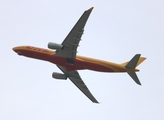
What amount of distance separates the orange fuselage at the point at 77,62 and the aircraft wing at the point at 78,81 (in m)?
3.36

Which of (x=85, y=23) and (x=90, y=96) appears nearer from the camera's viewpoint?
(x=85, y=23)

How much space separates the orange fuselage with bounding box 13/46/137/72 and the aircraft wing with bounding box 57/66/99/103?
3356 millimetres

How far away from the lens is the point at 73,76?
71500mm

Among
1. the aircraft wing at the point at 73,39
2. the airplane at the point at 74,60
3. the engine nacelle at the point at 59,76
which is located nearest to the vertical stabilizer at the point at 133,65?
the airplane at the point at 74,60

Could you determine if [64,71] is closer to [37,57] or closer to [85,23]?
[37,57]

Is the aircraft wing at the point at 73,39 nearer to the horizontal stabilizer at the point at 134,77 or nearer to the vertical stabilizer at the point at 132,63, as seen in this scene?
the vertical stabilizer at the point at 132,63

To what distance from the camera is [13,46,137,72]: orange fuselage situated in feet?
212

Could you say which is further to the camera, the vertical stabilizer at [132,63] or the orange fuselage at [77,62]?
the orange fuselage at [77,62]

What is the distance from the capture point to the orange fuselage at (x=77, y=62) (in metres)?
64.7

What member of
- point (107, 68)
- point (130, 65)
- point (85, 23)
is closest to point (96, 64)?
point (107, 68)

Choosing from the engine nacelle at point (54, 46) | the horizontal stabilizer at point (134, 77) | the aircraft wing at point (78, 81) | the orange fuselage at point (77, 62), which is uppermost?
the engine nacelle at point (54, 46)

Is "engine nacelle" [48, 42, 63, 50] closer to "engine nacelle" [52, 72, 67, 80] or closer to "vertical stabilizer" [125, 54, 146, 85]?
"engine nacelle" [52, 72, 67, 80]

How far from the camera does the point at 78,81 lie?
7162cm

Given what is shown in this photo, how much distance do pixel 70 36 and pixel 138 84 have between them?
13.5 metres
